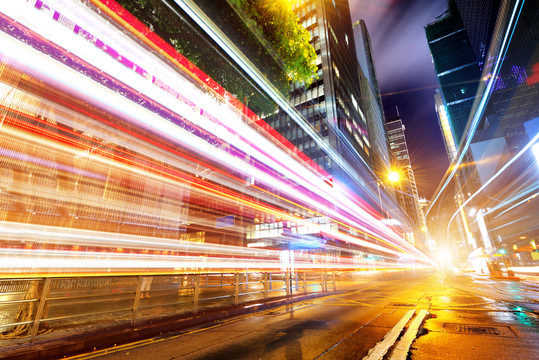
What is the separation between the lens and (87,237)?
8531mm

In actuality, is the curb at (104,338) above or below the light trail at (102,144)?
below

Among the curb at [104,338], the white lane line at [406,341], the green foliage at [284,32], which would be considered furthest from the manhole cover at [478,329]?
the green foliage at [284,32]

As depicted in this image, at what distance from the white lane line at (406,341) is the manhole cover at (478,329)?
57 cm

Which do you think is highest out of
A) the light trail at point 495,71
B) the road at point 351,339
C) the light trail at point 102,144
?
the light trail at point 495,71

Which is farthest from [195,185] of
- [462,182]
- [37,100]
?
[462,182]

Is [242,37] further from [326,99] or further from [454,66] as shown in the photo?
[454,66]

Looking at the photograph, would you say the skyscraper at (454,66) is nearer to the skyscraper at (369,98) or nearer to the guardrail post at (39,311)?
the skyscraper at (369,98)

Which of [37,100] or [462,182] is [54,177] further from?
[462,182]

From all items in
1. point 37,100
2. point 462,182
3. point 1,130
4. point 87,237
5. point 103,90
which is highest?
point 462,182

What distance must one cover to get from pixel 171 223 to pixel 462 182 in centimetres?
19626

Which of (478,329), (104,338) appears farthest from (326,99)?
(104,338)

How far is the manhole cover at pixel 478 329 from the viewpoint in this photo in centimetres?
455

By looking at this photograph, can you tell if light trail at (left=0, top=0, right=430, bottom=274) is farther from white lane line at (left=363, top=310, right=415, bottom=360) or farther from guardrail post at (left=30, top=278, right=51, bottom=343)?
white lane line at (left=363, top=310, right=415, bottom=360)

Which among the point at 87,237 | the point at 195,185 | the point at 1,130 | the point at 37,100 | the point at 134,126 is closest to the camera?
the point at 1,130
